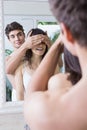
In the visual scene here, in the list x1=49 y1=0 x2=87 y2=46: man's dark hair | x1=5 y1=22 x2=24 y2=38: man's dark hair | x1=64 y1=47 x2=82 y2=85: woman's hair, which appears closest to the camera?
x1=49 y1=0 x2=87 y2=46: man's dark hair

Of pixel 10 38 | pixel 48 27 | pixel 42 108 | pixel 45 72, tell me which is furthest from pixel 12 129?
pixel 42 108

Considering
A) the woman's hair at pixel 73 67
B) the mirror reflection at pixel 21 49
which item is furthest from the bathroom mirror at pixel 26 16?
the woman's hair at pixel 73 67

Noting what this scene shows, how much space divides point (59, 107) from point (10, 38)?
3.52 feet

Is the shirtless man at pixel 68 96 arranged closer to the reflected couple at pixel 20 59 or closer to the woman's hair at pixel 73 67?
the woman's hair at pixel 73 67

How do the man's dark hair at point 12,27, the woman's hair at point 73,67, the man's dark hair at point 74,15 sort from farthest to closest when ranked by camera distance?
the man's dark hair at point 12,27, the woman's hair at point 73,67, the man's dark hair at point 74,15

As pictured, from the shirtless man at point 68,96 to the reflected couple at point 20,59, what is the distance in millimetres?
990

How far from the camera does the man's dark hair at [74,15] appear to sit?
0.40 metres

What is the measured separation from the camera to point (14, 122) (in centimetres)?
152

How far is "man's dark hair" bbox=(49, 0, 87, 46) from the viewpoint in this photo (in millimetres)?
400

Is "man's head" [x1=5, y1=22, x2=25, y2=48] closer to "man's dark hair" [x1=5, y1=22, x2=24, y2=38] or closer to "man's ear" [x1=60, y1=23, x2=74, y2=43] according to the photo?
"man's dark hair" [x1=5, y1=22, x2=24, y2=38]

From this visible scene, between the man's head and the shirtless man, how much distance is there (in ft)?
3.30

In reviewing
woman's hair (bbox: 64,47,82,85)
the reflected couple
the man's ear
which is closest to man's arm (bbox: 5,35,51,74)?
the reflected couple

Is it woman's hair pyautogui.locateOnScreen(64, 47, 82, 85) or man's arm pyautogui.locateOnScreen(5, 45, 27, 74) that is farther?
man's arm pyautogui.locateOnScreen(5, 45, 27, 74)

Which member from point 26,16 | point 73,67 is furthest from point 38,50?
point 73,67
